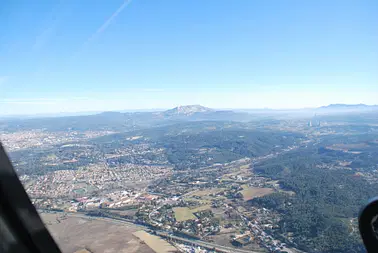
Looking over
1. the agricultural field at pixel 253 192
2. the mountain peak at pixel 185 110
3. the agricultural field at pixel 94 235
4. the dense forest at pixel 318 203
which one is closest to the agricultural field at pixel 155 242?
the agricultural field at pixel 94 235

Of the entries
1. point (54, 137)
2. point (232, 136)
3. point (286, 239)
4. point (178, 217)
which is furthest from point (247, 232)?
point (54, 137)

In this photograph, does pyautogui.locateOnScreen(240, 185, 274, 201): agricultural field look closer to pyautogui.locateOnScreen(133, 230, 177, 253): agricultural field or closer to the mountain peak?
pyautogui.locateOnScreen(133, 230, 177, 253): agricultural field

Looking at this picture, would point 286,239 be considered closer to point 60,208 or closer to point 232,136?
point 60,208

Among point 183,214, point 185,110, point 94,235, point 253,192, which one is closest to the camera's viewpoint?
point 94,235

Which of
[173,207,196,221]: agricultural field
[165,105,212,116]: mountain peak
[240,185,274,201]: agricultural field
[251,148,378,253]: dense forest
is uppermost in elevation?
[165,105,212,116]: mountain peak

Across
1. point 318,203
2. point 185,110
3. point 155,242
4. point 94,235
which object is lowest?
point 318,203

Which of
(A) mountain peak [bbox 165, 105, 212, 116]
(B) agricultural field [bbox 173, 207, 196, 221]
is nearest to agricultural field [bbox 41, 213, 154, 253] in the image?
(B) agricultural field [bbox 173, 207, 196, 221]

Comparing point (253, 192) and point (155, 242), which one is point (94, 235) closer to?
point (155, 242)

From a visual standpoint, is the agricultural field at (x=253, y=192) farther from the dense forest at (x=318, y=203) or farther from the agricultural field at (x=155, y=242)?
the agricultural field at (x=155, y=242)

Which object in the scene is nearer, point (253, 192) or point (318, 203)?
point (318, 203)

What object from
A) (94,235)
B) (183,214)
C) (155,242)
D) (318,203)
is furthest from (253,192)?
(94,235)

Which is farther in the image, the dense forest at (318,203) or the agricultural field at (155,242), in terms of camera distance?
the dense forest at (318,203)
